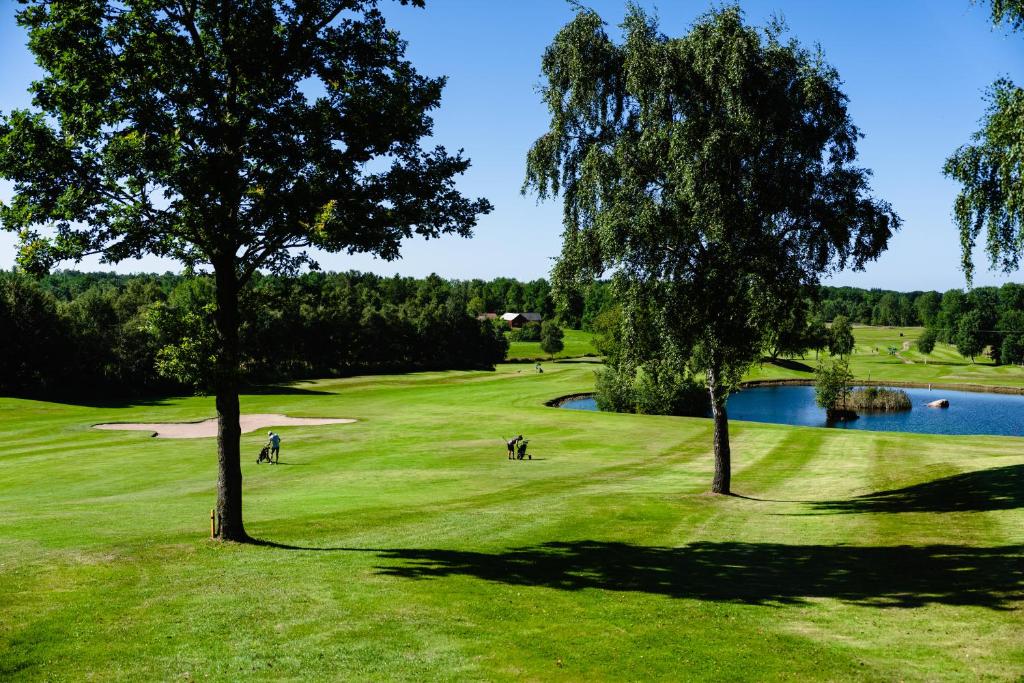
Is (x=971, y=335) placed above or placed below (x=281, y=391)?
above

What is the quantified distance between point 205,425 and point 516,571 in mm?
41898

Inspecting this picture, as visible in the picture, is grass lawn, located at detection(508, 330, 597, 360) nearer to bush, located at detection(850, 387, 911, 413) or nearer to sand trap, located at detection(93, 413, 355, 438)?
bush, located at detection(850, 387, 911, 413)

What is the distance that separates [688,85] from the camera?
2436 cm

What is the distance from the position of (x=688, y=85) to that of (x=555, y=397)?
185 feet

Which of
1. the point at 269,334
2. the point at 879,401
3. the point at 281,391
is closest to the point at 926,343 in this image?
the point at 879,401

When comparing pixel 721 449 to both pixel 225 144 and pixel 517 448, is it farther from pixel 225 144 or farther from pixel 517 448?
pixel 225 144

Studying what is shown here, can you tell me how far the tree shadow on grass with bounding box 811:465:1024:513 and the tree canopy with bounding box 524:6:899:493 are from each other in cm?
659

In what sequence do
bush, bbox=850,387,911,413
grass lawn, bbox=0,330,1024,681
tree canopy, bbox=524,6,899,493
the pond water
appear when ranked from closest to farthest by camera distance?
grass lawn, bbox=0,330,1024,681 < tree canopy, bbox=524,6,899,493 < the pond water < bush, bbox=850,387,911,413

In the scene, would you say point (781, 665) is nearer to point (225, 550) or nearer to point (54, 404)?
point (225, 550)

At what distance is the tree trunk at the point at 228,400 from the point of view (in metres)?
17.0

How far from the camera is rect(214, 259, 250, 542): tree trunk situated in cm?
1697

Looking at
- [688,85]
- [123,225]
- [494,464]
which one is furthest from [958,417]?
[123,225]

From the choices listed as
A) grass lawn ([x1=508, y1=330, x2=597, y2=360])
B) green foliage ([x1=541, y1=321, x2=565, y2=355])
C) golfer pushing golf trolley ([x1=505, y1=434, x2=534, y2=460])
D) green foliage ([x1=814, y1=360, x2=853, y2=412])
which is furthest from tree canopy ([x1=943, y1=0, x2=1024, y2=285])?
grass lawn ([x1=508, y1=330, x2=597, y2=360])

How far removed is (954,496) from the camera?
25.6 meters
